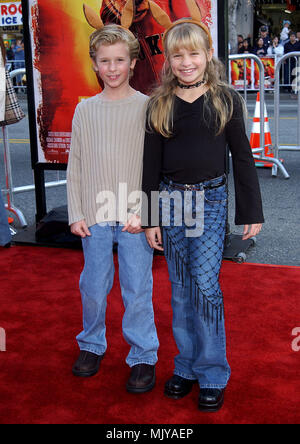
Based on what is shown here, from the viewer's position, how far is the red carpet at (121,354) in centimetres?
257

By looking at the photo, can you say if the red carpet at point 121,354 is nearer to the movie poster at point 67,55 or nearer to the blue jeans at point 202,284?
the blue jeans at point 202,284

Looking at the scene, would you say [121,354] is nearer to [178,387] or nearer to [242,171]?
[178,387]

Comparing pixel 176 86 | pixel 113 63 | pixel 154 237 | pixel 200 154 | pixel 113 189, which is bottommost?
pixel 154 237

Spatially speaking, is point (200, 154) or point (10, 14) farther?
point (10, 14)

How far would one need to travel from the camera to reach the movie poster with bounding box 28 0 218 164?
4.30 meters

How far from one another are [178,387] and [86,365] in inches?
19.2

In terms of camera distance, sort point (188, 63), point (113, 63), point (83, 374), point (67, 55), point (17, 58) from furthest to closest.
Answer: point (17, 58) < point (67, 55) < point (83, 374) < point (113, 63) < point (188, 63)

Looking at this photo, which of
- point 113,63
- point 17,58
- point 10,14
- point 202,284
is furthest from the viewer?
point 17,58

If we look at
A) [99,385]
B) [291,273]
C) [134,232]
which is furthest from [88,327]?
[291,273]

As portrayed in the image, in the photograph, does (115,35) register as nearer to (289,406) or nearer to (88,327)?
(88,327)

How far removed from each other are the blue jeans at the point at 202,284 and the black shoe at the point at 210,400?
0.09 feet

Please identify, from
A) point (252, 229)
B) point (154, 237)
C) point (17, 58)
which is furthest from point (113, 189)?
point (17, 58)

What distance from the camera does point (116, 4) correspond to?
4387mm

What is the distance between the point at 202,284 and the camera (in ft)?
8.27
